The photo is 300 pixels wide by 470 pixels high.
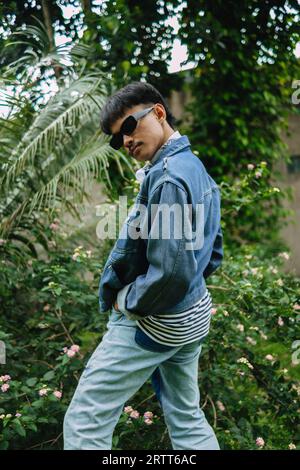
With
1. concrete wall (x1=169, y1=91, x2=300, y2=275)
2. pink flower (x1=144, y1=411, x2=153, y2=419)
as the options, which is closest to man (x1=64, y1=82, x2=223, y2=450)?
pink flower (x1=144, y1=411, x2=153, y2=419)

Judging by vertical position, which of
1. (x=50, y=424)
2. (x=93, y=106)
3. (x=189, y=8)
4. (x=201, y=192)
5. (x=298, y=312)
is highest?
(x=189, y=8)

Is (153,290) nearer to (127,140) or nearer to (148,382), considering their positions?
A: (127,140)

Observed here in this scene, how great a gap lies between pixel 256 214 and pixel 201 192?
435cm

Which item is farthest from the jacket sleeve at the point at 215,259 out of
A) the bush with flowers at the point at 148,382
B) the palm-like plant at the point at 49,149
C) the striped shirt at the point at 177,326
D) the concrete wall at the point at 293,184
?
the concrete wall at the point at 293,184

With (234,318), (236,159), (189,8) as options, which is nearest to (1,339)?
(234,318)

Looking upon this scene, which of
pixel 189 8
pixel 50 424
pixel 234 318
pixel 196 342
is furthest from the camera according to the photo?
pixel 189 8

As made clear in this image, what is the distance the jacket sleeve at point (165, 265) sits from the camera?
1.81 meters

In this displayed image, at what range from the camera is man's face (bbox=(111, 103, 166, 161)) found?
6.81 ft

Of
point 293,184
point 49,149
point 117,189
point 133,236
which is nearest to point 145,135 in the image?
point 133,236

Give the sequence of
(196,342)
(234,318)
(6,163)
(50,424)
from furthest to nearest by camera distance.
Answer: (6,163) < (234,318) < (50,424) < (196,342)

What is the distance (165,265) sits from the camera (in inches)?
71.1

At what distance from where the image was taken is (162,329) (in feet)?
6.45

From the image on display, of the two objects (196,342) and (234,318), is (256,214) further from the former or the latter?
(196,342)

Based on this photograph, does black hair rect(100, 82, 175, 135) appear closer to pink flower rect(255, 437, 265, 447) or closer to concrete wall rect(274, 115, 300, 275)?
pink flower rect(255, 437, 265, 447)
